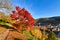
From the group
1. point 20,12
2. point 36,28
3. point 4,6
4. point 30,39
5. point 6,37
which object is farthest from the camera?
point 4,6

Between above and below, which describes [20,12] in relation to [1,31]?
above

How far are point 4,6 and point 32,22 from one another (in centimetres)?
360

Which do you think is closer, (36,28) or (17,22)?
(17,22)

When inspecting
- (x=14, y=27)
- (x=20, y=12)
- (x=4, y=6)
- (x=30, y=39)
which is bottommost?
(x=30, y=39)

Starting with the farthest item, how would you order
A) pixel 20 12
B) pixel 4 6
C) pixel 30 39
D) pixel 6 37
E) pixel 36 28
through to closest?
pixel 4 6 < pixel 36 28 < pixel 20 12 < pixel 30 39 < pixel 6 37

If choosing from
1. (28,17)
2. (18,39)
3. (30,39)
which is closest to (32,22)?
(28,17)

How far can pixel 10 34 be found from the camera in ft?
23.4

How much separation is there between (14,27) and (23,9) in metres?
0.88

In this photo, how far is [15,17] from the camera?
9.05m

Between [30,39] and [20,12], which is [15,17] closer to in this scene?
[20,12]

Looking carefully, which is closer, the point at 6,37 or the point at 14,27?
the point at 6,37

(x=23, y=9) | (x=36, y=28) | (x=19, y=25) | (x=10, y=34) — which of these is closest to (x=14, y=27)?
(x=19, y=25)

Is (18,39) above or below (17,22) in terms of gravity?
below

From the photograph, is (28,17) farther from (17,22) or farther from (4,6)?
(4,6)
